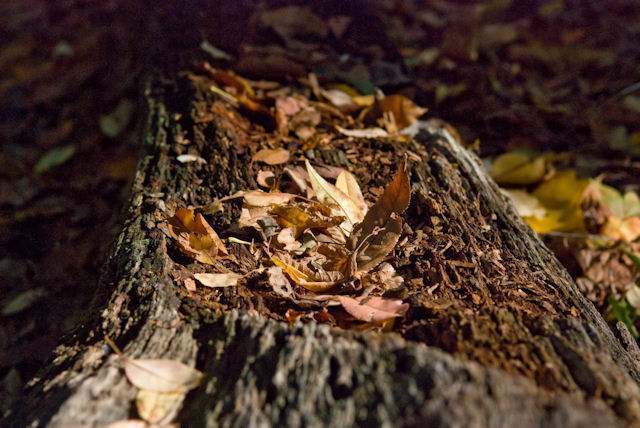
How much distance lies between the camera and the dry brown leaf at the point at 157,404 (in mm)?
864

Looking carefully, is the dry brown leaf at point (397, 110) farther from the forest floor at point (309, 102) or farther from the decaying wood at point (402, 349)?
the decaying wood at point (402, 349)

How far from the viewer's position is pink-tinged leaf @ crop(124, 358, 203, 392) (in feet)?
2.96

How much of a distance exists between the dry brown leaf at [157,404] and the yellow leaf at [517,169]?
1.73 meters

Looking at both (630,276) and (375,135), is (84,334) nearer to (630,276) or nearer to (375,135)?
(375,135)

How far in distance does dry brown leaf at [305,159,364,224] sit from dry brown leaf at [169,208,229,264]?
31cm

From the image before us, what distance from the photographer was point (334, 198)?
1.39m

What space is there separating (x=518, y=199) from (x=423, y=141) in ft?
1.82

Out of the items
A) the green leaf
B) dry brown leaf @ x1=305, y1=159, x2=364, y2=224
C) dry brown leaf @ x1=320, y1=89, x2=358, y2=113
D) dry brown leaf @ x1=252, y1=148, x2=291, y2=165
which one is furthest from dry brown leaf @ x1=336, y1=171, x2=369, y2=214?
the green leaf

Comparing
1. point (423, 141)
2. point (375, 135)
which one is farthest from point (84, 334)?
point (423, 141)

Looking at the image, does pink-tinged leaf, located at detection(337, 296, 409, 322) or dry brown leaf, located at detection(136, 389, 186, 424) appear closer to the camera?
dry brown leaf, located at detection(136, 389, 186, 424)

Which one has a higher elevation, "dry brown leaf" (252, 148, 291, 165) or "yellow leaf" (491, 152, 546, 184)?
"dry brown leaf" (252, 148, 291, 165)

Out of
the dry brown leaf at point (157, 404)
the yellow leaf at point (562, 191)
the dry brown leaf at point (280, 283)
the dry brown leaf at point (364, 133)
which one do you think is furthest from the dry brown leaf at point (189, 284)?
the yellow leaf at point (562, 191)

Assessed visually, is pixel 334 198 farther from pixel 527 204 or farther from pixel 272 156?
pixel 527 204

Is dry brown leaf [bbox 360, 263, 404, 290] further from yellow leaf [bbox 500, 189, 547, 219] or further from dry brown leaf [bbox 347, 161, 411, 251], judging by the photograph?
yellow leaf [bbox 500, 189, 547, 219]
